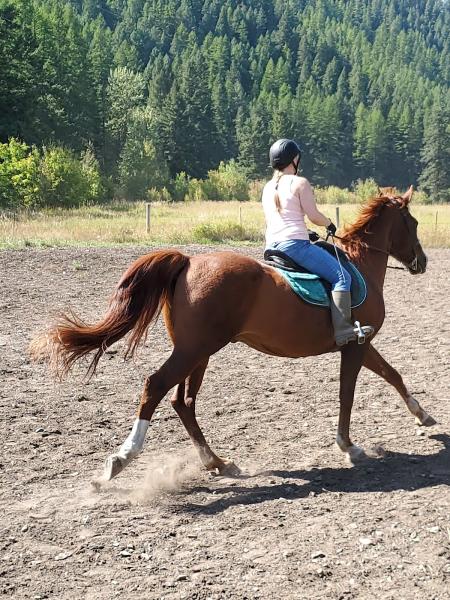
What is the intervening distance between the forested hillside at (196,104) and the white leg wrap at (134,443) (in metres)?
38.4

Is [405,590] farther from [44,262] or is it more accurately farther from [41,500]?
[44,262]

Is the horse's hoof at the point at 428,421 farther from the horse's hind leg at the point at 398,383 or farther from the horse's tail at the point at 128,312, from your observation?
the horse's tail at the point at 128,312

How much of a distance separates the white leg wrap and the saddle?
5.35 ft

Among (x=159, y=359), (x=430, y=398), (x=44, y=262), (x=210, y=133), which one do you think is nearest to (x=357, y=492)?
(x=430, y=398)

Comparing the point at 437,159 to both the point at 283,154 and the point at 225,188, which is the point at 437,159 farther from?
the point at 283,154

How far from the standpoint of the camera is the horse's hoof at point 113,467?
5.42m

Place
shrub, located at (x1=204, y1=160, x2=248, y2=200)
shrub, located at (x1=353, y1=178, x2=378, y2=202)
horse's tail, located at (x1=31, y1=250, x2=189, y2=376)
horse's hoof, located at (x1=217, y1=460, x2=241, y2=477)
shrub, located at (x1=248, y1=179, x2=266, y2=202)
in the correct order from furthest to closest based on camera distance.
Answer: shrub, located at (x1=248, y1=179, x2=266, y2=202), shrub, located at (x1=204, y1=160, x2=248, y2=200), shrub, located at (x1=353, y1=178, x2=378, y2=202), horse's hoof, located at (x1=217, y1=460, x2=241, y2=477), horse's tail, located at (x1=31, y1=250, x2=189, y2=376)

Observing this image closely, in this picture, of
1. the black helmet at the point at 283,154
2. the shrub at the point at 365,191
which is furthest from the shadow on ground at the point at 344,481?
the shrub at the point at 365,191

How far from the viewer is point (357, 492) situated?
5418 mm

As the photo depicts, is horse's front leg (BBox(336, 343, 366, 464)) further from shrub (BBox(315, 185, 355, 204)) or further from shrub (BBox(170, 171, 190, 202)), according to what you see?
shrub (BBox(170, 171, 190, 202))

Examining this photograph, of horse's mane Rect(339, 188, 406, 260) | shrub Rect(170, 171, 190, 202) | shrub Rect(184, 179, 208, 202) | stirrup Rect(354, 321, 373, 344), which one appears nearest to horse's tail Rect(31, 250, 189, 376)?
stirrup Rect(354, 321, 373, 344)

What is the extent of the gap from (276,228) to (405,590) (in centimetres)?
317

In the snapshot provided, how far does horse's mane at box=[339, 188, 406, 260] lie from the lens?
274 inches

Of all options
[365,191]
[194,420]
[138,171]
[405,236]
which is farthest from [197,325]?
[138,171]
